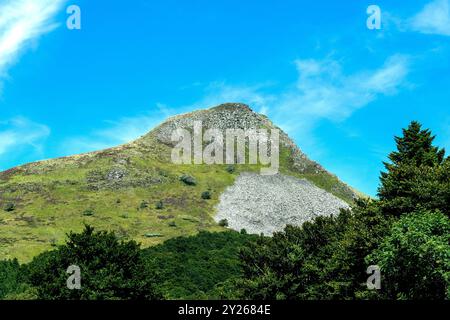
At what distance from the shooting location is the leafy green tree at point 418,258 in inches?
1576

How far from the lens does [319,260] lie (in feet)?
221

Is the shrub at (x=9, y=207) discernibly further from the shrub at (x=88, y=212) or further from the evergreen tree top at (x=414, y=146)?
the evergreen tree top at (x=414, y=146)

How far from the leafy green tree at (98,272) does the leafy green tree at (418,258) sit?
24293 millimetres

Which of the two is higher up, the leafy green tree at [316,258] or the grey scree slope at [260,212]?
the grey scree slope at [260,212]

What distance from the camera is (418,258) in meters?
41.2

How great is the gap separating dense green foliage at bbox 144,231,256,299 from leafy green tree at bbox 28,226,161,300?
24607 mm

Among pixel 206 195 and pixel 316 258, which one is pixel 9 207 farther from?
pixel 316 258

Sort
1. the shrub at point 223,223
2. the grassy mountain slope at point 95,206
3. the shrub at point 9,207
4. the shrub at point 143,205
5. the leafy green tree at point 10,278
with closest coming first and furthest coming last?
the leafy green tree at point 10,278 → the grassy mountain slope at point 95,206 → the shrub at point 9,207 → the shrub at point 223,223 → the shrub at point 143,205

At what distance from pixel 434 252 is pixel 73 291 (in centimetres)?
3265

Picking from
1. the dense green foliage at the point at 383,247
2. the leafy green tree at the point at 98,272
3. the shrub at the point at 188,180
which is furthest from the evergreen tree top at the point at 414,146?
the shrub at the point at 188,180

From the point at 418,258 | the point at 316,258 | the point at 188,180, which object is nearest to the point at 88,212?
the point at 188,180

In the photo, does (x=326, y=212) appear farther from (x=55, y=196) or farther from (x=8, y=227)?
(x=8, y=227)

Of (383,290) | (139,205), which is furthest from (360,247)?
(139,205)
